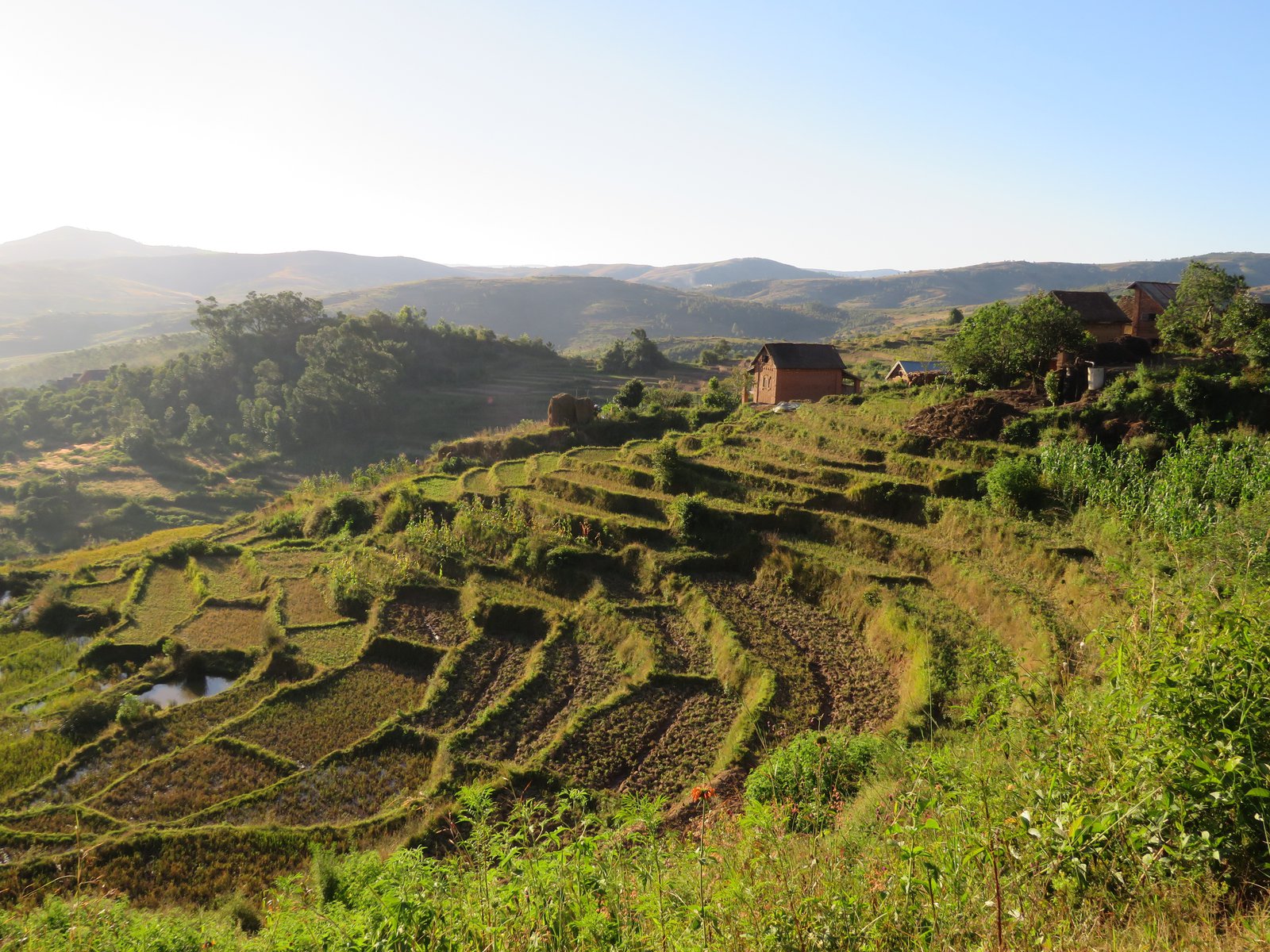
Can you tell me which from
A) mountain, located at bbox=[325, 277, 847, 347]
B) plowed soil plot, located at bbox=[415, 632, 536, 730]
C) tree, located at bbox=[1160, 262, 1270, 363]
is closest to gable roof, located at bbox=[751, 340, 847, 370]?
tree, located at bbox=[1160, 262, 1270, 363]

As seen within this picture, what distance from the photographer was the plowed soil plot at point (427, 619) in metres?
18.3

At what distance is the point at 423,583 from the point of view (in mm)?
20922

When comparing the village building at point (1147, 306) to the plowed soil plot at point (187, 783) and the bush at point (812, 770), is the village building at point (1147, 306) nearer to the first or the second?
the bush at point (812, 770)

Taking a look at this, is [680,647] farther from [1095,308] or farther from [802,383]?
[1095,308]

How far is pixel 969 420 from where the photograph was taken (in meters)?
21.7

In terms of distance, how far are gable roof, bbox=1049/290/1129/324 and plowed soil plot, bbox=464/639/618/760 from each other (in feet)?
96.3

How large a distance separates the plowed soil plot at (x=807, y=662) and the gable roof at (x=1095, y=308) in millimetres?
24487

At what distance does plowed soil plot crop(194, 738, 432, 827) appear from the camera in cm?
1198

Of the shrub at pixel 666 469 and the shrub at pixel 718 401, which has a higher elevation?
the shrub at pixel 718 401

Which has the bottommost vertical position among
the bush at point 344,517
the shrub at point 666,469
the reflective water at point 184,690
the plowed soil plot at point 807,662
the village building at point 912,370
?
the reflective water at point 184,690

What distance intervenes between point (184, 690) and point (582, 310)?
561 feet

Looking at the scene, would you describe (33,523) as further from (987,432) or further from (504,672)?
(987,432)

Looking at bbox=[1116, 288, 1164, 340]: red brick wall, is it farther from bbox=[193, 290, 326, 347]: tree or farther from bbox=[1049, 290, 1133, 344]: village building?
bbox=[193, 290, 326, 347]: tree

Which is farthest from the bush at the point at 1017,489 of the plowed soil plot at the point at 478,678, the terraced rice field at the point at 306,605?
the terraced rice field at the point at 306,605
